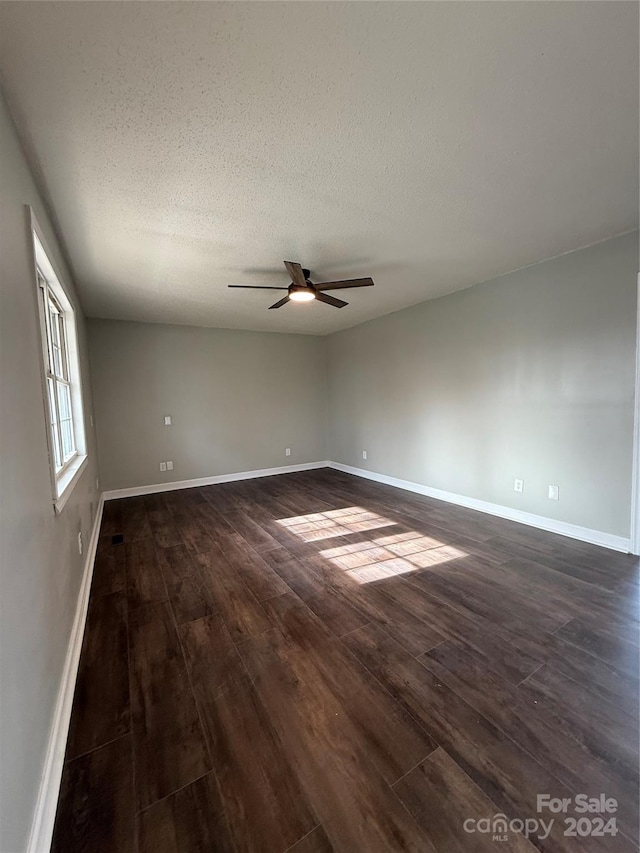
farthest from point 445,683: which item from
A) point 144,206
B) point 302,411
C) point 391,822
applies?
point 302,411

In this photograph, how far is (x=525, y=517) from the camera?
11.1 ft

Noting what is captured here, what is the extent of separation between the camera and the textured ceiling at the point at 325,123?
109 centimetres

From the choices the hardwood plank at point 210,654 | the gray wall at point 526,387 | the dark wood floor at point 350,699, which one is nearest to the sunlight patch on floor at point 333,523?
the dark wood floor at point 350,699

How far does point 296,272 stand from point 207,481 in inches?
147

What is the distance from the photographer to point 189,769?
1207mm

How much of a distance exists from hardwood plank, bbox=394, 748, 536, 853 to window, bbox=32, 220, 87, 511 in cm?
183

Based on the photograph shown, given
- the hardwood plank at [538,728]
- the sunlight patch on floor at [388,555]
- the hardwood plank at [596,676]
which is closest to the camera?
the hardwood plank at [538,728]

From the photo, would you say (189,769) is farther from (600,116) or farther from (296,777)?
(600,116)

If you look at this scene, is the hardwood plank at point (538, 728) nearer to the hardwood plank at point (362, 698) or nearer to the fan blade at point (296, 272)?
the hardwood plank at point (362, 698)

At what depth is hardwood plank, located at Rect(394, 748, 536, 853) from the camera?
3.26 ft

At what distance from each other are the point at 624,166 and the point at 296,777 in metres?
3.18

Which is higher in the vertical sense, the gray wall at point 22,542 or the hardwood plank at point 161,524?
the gray wall at point 22,542

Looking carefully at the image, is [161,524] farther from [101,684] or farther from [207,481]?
[101,684]

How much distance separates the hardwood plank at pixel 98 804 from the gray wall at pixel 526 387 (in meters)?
3.49
